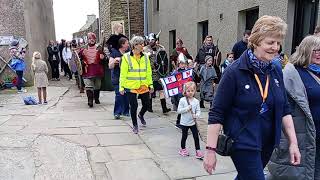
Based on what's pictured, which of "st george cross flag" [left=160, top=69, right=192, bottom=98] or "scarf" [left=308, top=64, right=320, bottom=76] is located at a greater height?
"scarf" [left=308, top=64, right=320, bottom=76]

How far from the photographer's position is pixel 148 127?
677 cm

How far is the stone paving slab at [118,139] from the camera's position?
18.5 feet

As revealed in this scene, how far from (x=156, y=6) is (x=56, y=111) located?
11.5 meters

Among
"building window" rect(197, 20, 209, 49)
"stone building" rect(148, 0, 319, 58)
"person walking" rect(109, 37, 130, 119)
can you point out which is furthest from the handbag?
"building window" rect(197, 20, 209, 49)

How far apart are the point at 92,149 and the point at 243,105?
10.7ft

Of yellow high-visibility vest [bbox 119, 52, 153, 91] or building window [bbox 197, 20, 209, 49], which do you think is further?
building window [bbox 197, 20, 209, 49]

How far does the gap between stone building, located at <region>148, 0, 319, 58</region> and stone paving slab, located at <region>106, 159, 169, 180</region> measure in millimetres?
4649

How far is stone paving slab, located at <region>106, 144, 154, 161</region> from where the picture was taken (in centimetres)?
495

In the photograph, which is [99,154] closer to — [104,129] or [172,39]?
[104,129]

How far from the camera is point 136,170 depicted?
14.7ft

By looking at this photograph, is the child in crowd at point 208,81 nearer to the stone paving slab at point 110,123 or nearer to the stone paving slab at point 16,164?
the stone paving slab at point 110,123

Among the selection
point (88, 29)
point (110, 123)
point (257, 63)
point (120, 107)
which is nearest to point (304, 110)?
point (257, 63)

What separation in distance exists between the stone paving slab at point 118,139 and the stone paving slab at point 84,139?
0.10 meters

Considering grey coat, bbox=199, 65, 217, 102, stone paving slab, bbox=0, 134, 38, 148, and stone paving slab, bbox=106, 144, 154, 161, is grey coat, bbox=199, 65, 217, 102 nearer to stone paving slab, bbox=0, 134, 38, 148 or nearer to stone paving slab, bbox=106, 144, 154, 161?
stone paving slab, bbox=106, 144, 154, 161
